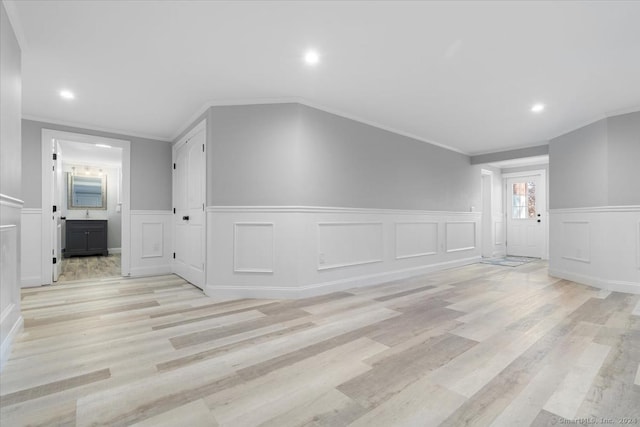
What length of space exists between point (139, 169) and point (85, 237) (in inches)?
140

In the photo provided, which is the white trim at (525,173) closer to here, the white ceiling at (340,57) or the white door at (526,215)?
the white door at (526,215)

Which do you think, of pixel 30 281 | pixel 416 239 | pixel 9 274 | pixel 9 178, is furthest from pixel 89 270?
pixel 416 239

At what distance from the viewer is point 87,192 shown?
24.1 ft

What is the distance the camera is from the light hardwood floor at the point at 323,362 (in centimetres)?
136

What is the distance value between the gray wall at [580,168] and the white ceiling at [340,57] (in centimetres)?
31

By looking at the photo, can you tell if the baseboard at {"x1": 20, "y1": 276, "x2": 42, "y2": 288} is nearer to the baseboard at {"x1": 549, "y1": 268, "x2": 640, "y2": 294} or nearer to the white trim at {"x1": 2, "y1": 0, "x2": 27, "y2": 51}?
the white trim at {"x1": 2, "y1": 0, "x2": 27, "y2": 51}

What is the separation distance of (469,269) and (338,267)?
281 cm

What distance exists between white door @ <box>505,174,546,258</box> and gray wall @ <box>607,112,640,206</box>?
318 cm

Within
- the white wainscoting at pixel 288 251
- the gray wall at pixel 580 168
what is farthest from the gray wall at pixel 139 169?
the gray wall at pixel 580 168

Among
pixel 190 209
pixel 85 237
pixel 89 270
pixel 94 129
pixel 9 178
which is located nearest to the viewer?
pixel 9 178

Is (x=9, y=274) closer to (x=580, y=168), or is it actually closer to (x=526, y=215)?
(x=580, y=168)

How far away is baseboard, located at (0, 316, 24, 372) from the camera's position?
5.80 feet

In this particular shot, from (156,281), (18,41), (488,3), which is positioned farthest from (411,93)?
(156,281)

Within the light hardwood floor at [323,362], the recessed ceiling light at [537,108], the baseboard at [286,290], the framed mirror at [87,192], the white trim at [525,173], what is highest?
the recessed ceiling light at [537,108]
